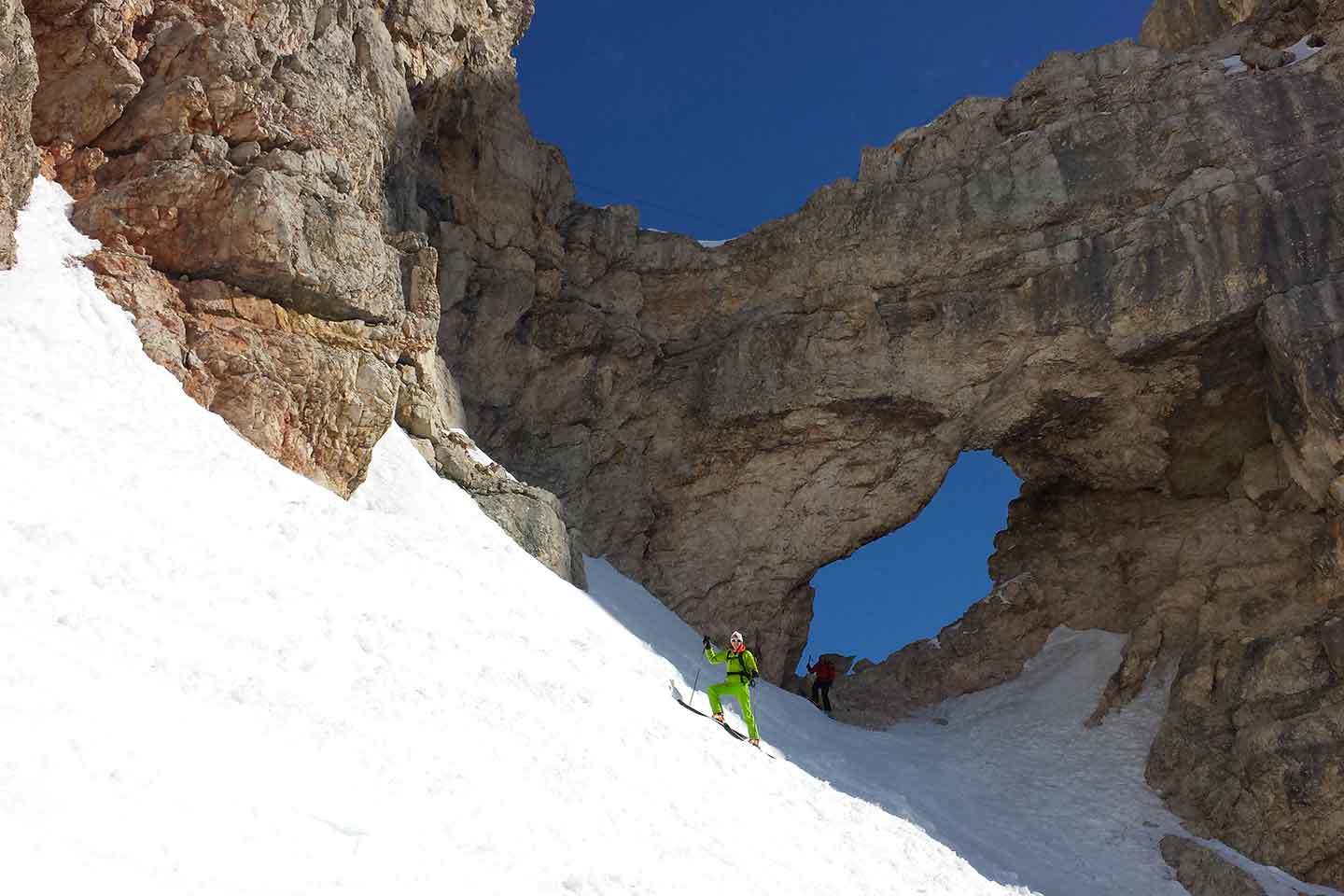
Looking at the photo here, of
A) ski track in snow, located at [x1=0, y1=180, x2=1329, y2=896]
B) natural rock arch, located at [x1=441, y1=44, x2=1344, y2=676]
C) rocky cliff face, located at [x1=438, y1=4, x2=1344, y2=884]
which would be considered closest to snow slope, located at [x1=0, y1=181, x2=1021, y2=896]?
ski track in snow, located at [x1=0, y1=180, x2=1329, y2=896]

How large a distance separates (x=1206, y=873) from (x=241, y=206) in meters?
21.6

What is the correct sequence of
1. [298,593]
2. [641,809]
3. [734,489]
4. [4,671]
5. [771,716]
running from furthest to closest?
[734,489]
[771,716]
[298,593]
[641,809]
[4,671]

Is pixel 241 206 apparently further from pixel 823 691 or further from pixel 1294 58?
pixel 1294 58

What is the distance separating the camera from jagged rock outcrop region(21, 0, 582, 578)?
18.4 metres

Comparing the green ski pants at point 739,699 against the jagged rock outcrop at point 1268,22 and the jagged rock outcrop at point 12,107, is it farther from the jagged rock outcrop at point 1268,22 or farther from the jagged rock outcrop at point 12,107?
the jagged rock outcrop at point 1268,22

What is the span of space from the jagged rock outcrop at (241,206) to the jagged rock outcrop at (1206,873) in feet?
45.8

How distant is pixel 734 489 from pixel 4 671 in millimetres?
25378

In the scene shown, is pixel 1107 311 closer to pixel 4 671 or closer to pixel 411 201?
pixel 411 201

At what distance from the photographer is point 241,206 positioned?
18.8m

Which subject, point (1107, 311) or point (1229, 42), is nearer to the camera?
point (1107, 311)

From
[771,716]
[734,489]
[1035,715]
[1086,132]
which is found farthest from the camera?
[734,489]

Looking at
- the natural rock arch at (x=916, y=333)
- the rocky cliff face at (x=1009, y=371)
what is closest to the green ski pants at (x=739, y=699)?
the rocky cliff face at (x=1009, y=371)

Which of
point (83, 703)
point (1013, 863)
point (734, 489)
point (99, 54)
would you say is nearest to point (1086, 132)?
point (734, 489)

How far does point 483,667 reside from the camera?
1262 cm
